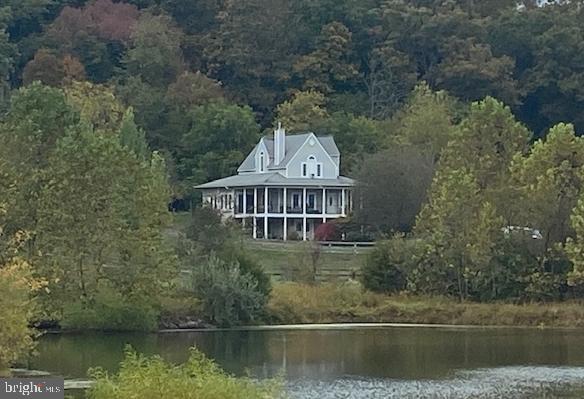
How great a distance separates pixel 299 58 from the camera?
105000 millimetres

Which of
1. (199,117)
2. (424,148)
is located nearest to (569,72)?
(424,148)

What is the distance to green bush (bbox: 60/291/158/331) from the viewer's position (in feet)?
164

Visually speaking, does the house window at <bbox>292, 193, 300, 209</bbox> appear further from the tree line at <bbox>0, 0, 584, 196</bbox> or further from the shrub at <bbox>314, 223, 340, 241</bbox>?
the tree line at <bbox>0, 0, 584, 196</bbox>

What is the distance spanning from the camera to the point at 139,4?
11731 centimetres

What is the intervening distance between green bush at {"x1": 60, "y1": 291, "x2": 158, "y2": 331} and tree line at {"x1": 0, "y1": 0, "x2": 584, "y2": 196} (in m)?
40.9

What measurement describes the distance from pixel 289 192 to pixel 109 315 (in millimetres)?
33510

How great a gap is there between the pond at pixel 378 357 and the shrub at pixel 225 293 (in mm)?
1838

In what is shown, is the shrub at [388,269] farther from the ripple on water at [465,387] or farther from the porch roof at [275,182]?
the ripple on water at [465,387]

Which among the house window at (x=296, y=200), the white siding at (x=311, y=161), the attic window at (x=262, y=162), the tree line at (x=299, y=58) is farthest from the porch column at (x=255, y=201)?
the tree line at (x=299, y=58)

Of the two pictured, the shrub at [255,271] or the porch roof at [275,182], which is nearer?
the shrub at [255,271]

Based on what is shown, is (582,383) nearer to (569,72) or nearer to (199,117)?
(199,117)

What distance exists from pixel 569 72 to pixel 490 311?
46678 millimetres

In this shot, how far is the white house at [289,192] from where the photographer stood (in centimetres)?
8188

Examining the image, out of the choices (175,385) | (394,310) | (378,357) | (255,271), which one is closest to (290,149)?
(394,310)
